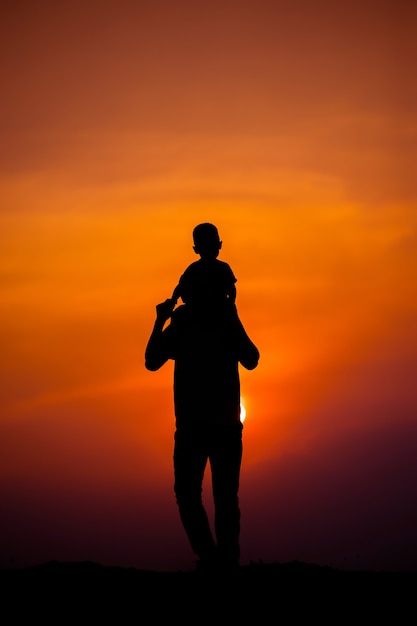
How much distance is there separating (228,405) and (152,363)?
2.43 ft

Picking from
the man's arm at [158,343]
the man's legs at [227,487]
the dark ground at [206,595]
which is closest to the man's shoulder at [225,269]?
the man's arm at [158,343]

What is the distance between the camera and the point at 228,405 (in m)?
9.20

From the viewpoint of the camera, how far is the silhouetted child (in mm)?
9195

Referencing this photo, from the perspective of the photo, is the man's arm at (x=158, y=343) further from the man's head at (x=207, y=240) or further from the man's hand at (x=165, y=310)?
the man's head at (x=207, y=240)

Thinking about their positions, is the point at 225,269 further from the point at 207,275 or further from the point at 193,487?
the point at 193,487

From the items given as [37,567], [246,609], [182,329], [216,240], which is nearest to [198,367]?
[182,329]

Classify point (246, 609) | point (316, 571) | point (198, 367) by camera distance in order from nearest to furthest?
point (246, 609), point (198, 367), point (316, 571)

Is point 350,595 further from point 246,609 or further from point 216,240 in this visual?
point 216,240

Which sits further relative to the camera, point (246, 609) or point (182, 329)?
point (182, 329)

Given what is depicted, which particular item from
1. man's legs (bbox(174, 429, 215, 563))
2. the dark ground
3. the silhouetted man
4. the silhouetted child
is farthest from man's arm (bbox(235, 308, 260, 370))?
the dark ground

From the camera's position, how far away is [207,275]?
30.2 ft

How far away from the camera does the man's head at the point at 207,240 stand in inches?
361

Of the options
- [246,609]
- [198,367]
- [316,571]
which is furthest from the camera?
[316,571]

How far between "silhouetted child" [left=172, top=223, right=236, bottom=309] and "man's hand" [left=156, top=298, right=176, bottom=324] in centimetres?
4
